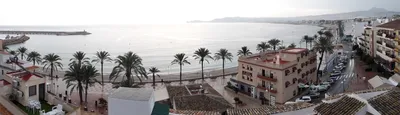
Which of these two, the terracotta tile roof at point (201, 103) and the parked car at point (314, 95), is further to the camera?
the parked car at point (314, 95)

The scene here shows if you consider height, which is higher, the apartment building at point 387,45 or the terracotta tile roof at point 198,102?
the apartment building at point 387,45

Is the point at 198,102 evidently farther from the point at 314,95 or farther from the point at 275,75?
the point at 314,95

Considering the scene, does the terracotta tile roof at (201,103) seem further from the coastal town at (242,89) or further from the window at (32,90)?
the window at (32,90)

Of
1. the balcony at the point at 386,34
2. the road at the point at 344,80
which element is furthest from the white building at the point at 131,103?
the balcony at the point at 386,34

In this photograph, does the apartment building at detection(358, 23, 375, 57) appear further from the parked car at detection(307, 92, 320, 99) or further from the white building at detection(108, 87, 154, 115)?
the white building at detection(108, 87, 154, 115)

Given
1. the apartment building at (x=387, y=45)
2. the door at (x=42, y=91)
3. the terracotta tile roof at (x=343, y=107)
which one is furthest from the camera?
the apartment building at (x=387, y=45)

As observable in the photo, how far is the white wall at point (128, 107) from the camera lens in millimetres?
8844

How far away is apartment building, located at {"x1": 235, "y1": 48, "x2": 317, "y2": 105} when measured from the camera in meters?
31.6

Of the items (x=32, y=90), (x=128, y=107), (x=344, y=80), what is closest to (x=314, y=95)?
(x=344, y=80)

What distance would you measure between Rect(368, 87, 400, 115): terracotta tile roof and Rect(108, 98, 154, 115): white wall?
6134 mm

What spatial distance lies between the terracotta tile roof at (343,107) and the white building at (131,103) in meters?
4.90

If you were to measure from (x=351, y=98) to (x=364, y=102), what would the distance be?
23.5 inches

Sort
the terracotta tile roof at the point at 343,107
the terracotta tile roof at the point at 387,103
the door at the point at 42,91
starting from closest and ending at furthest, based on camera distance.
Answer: the terracotta tile roof at the point at 387,103 → the terracotta tile roof at the point at 343,107 → the door at the point at 42,91

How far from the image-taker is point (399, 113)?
876 centimetres
